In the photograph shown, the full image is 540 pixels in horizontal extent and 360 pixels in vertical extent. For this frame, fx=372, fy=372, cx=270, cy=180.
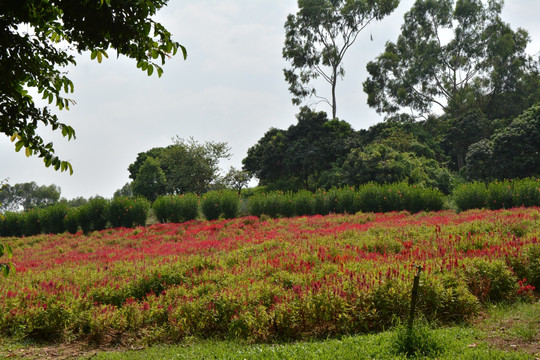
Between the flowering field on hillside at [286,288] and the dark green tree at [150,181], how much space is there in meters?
26.8

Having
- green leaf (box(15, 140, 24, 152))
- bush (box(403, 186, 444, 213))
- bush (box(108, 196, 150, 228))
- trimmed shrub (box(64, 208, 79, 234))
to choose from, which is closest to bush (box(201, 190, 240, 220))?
bush (box(108, 196, 150, 228))

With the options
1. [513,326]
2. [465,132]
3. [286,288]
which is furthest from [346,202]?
[465,132]

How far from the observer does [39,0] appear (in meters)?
2.82

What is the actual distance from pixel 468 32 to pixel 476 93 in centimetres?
543

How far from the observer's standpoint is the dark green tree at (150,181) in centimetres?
3506

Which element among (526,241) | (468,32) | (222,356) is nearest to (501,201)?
(526,241)

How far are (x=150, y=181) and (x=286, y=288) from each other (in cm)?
3196

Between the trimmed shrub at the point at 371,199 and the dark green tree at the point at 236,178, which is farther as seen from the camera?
the dark green tree at the point at 236,178

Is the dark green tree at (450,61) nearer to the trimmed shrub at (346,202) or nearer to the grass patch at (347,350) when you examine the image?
the trimmed shrub at (346,202)

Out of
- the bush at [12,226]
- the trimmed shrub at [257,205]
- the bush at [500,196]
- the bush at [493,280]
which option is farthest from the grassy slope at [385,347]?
the bush at [12,226]

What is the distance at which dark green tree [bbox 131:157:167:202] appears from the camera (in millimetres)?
35062

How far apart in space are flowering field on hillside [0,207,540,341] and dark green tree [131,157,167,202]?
26772 mm

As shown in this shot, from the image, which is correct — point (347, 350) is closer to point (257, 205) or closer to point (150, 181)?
point (257, 205)

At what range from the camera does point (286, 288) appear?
557 centimetres
